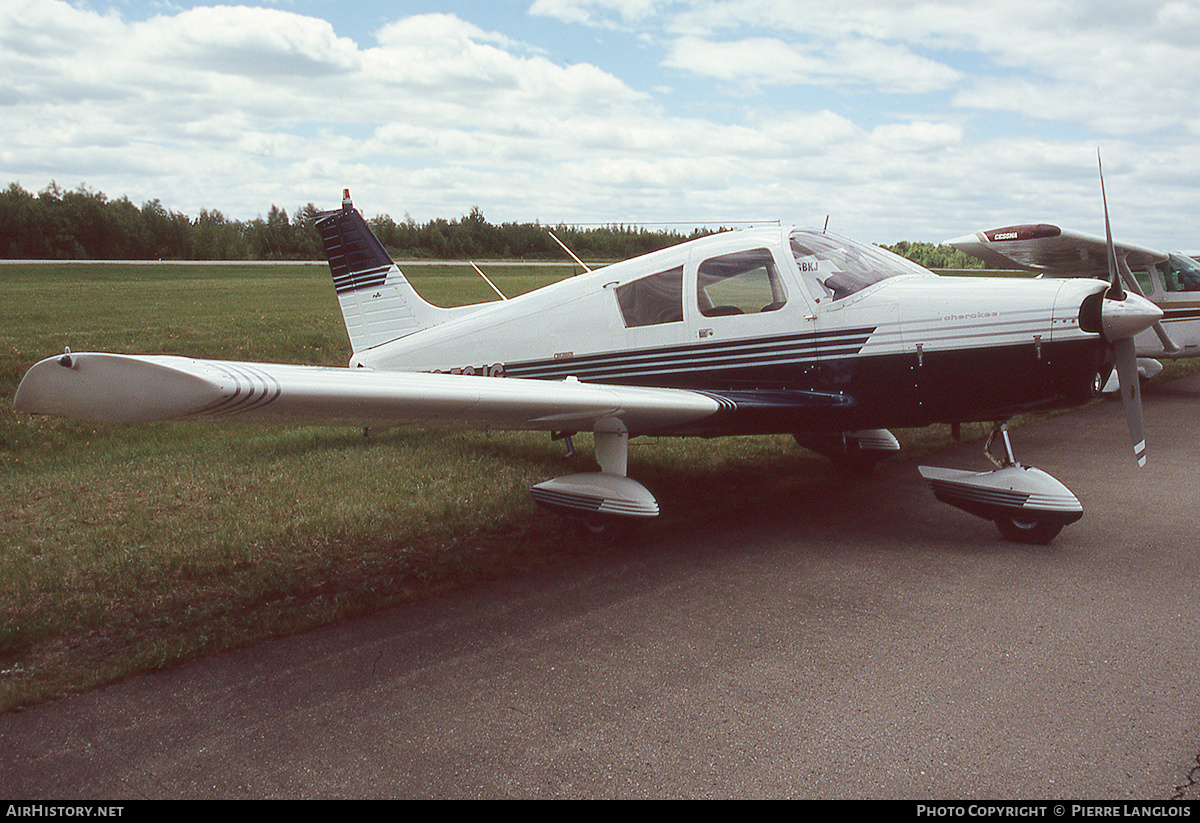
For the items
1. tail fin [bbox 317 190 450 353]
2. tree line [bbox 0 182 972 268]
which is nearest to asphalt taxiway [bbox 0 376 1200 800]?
tail fin [bbox 317 190 450 353]

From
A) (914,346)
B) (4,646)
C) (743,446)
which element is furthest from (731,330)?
(4,646)

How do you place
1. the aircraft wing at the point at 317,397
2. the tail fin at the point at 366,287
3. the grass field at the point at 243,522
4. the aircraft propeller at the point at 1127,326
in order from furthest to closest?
the tail fin at the point at 366,287 < the aircraft propeller at the point at 1127,326 < the grass field at the point at 243,522 < the aircraft wing at the point at 317,397

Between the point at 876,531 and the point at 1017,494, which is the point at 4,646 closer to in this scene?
the point at 876,531

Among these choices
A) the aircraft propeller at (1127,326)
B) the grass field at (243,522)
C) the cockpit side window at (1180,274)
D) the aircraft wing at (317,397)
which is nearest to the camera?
the aircraft wing at (317,397)

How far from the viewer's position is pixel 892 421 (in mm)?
5547

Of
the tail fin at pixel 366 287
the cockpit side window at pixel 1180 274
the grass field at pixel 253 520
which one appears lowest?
the grass field at pixel 253 520

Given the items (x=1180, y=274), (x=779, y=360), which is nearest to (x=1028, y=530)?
(x=779, y=360)

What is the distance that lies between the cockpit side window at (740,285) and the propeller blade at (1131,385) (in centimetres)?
217

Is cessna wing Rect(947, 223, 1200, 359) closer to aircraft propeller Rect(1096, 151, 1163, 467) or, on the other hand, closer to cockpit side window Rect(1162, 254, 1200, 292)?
cockpit side window Rect(1162, 254, 1200, 292)

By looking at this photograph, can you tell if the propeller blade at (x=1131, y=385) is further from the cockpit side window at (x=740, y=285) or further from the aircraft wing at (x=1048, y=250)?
the aircraft wing at (x=1048, y=250)

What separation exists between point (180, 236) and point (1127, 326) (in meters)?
71.8

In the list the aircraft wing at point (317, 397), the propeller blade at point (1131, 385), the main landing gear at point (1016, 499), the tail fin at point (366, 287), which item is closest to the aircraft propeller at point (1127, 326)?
the propeller blade at point (1131, 385)

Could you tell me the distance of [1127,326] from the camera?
489cm

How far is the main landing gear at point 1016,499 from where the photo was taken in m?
5.14
